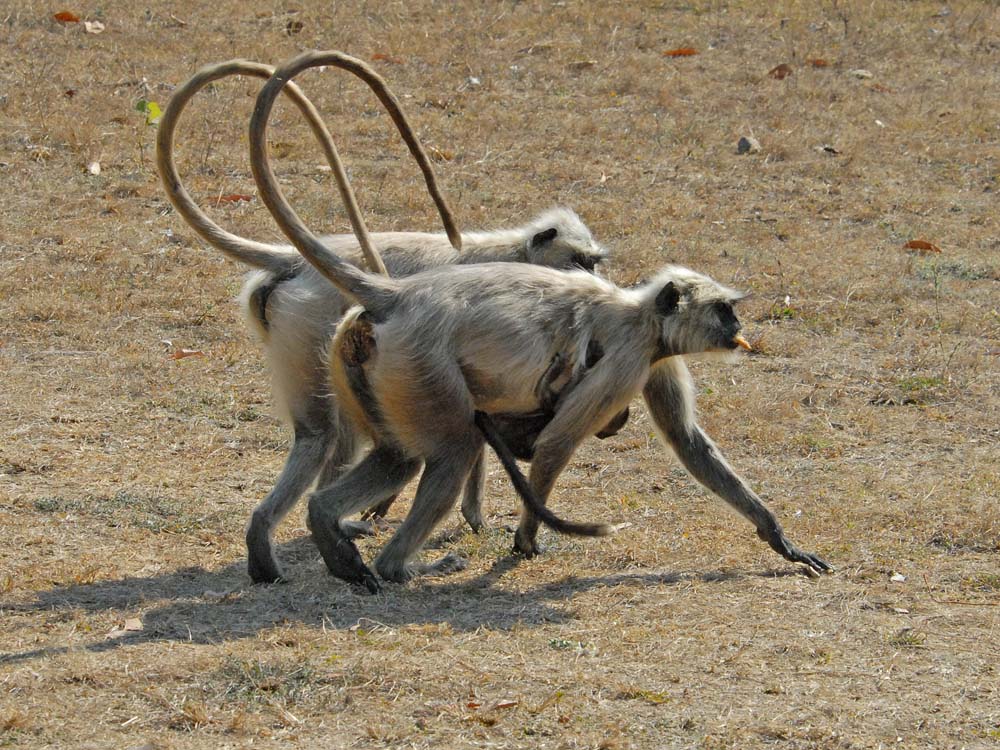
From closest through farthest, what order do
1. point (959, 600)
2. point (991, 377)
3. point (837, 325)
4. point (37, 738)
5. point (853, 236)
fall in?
point (37, 738), point (959, 600), point (991, 377), point (837, 325), point (853, 236)

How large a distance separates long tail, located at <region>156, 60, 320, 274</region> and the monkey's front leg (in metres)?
1.59

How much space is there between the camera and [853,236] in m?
9.98

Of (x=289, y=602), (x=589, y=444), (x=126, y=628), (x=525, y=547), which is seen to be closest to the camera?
(x=126, y=628)

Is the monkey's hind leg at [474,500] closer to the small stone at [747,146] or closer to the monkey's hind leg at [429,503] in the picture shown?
the monkey's hind leg at [429,503]

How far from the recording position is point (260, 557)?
16.9ft

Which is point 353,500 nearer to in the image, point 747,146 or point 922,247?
point 922,247

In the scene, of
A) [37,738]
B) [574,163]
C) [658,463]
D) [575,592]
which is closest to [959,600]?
[575,592]

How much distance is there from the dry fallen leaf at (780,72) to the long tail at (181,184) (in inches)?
319

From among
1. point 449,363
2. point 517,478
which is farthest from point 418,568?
point 449,363

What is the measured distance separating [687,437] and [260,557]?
72.0 inches

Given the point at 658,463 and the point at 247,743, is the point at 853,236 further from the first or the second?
the point at 247,743

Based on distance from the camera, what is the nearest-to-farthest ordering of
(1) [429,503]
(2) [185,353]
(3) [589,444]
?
(1) [429,503], (3) [589,444], (2) [185,353]

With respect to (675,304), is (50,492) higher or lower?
lower

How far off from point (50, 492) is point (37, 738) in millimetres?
2274
